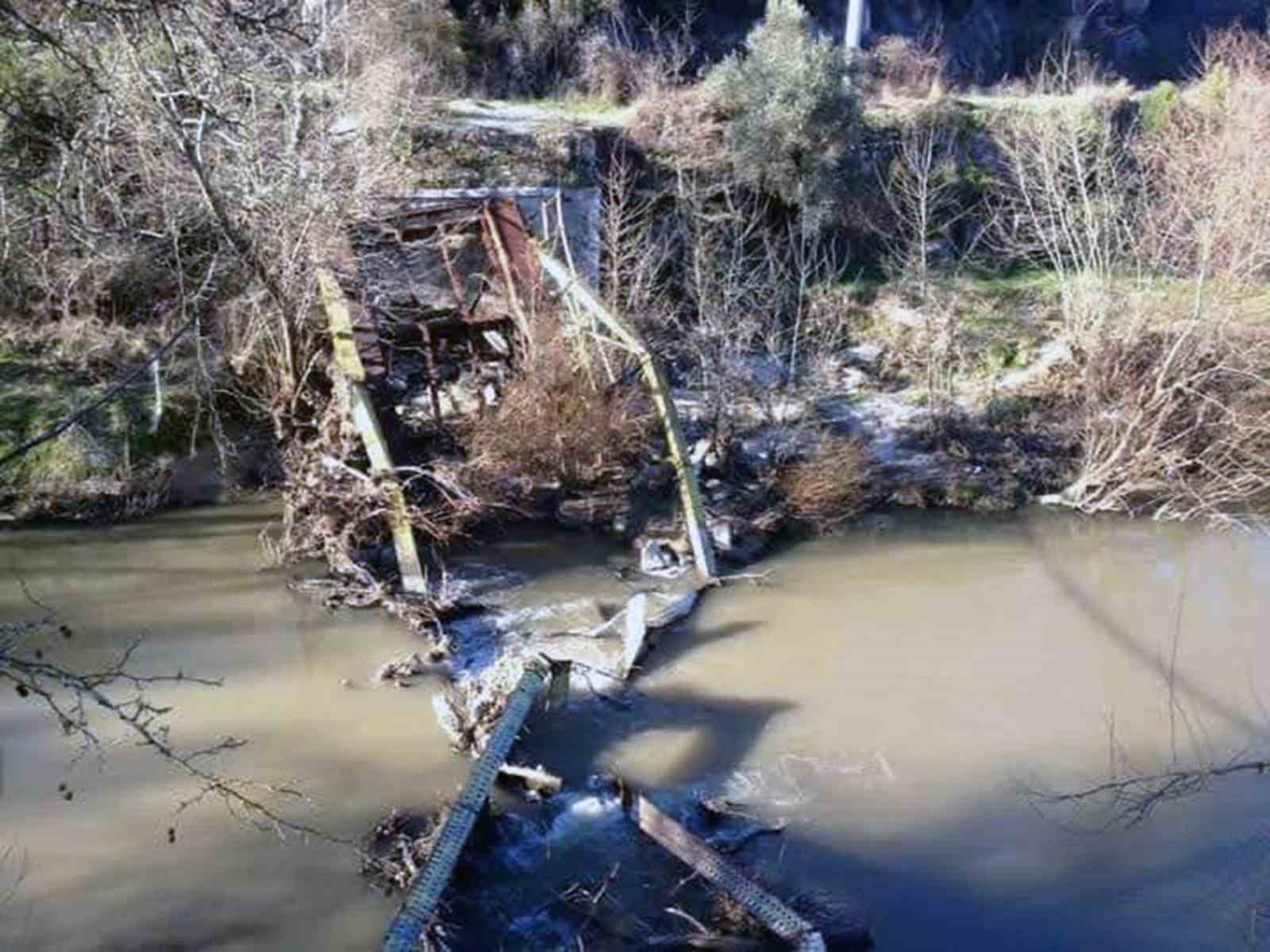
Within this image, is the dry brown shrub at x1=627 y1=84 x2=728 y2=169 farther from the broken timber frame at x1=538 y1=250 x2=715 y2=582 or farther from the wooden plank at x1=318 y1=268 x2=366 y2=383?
the wooden plank at x1=318 y1=268 x2=366 y2=383

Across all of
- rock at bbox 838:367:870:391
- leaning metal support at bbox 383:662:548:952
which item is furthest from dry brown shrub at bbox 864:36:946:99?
leaning metal support at bbox 383:662:548:952

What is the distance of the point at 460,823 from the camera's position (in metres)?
7.41

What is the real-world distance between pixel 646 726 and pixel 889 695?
217 centimetres

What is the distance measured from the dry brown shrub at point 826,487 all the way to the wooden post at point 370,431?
454 centimetres

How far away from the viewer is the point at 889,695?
1041 cm

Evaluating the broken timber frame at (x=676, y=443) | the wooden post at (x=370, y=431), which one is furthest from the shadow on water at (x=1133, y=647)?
the wooden post at (x=370, y=431)

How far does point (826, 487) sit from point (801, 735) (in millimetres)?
4894

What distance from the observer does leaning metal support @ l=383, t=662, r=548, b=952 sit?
256 inches

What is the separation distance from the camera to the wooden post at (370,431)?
1155 cm

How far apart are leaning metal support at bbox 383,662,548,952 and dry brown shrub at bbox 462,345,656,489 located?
4262 millimetres

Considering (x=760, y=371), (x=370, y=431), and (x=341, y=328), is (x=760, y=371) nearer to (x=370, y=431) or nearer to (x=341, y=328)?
(x=341, y=328)

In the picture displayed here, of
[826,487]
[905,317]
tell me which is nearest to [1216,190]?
[905,317]

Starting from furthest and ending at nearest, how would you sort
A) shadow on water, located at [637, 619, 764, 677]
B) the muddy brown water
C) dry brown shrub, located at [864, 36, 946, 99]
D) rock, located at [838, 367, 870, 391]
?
dry brown shrub, located at [864, 36, 946, 99] → rock, located at [838, 367, 870, 391] → shadow on water, located at [637, 619, 764, 677] → the muddy brown water

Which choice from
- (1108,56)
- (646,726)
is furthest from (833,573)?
(1108,56)
